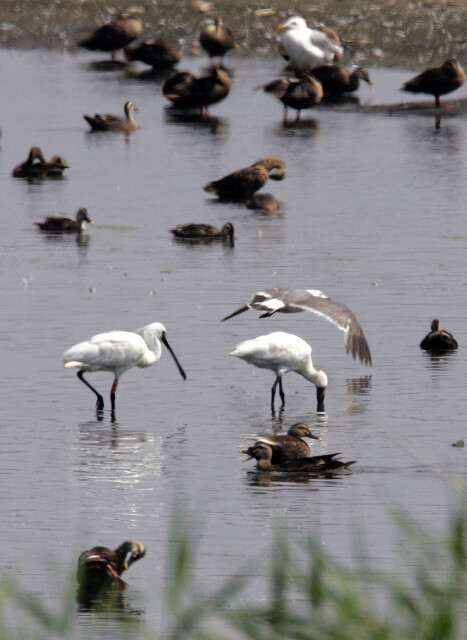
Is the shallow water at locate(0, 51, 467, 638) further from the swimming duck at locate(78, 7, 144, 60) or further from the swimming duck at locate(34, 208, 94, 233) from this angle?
the swimming duck at locate(78, 7, 144, 60)

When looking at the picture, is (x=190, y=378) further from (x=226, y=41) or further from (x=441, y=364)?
(x=226, y=41)

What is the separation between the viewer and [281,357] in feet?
44.1

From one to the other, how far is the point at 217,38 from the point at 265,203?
1803 cm

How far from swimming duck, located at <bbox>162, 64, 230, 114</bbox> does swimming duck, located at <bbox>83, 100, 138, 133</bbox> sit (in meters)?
2.25

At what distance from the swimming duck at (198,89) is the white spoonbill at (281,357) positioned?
71.1 ft

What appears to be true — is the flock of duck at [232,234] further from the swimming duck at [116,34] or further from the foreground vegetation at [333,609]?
the foreground vegetation at [333,609]

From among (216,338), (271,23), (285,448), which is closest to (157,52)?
(271,23)

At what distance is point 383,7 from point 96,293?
29.1 metres

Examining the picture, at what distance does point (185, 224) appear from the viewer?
22844mm

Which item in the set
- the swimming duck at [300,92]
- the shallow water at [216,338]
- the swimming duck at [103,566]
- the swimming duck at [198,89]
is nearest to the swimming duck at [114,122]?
the shallow water at [216,338]

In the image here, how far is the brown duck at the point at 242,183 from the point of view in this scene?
24922 millimetres

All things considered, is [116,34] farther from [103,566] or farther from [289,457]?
[103,566]

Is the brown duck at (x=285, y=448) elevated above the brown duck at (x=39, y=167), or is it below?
above

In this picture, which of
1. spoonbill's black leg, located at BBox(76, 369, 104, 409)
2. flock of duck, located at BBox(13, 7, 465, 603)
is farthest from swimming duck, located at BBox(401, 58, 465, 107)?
spoonbill's black leg, located at BBox(76, 369, 104, 409)
